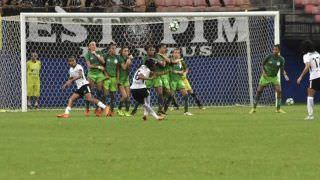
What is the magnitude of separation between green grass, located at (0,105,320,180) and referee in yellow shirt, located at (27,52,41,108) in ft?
33.1

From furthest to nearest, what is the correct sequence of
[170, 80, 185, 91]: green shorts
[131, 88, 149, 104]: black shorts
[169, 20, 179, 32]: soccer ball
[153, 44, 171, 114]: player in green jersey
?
[169, 20, 179, 32]: soccer ball, [170, 80, 185, 91]: green shorts, [153, 44, 171, 114]: player in green jersey, [131, 88, 149, 104]: black shorts

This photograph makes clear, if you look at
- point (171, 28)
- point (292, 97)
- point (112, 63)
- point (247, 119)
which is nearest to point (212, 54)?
point (171, 28)

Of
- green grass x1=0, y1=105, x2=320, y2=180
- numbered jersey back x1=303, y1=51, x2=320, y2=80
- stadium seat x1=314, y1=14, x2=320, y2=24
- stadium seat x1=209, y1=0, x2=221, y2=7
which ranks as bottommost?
green grass x1=0, y1=105, x2=320, y2=180

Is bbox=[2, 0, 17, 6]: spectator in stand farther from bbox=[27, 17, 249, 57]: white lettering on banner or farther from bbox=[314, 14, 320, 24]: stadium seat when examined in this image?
bbox=[314, 14, 320, 24]: stadium seat

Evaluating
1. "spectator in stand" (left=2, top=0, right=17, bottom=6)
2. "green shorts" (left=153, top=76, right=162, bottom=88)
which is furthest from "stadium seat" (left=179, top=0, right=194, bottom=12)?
"green shorts" (left=153, top=76, right=162, bottom=88)

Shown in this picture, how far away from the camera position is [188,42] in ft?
115

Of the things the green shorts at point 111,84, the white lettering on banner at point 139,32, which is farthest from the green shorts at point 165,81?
the white lettering on banner at point 139,32

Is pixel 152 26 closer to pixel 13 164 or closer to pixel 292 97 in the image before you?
pixel 292 97

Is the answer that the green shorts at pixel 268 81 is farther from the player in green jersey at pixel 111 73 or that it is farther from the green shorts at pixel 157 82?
the player in green jersey at pixel 111 73

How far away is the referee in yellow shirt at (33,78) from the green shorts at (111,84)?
215 inches

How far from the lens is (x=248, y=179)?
1143 cm

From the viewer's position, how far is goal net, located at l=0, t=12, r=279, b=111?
33125mm

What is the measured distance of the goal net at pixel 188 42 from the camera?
33.1 metres

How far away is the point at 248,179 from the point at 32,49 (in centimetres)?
2286
